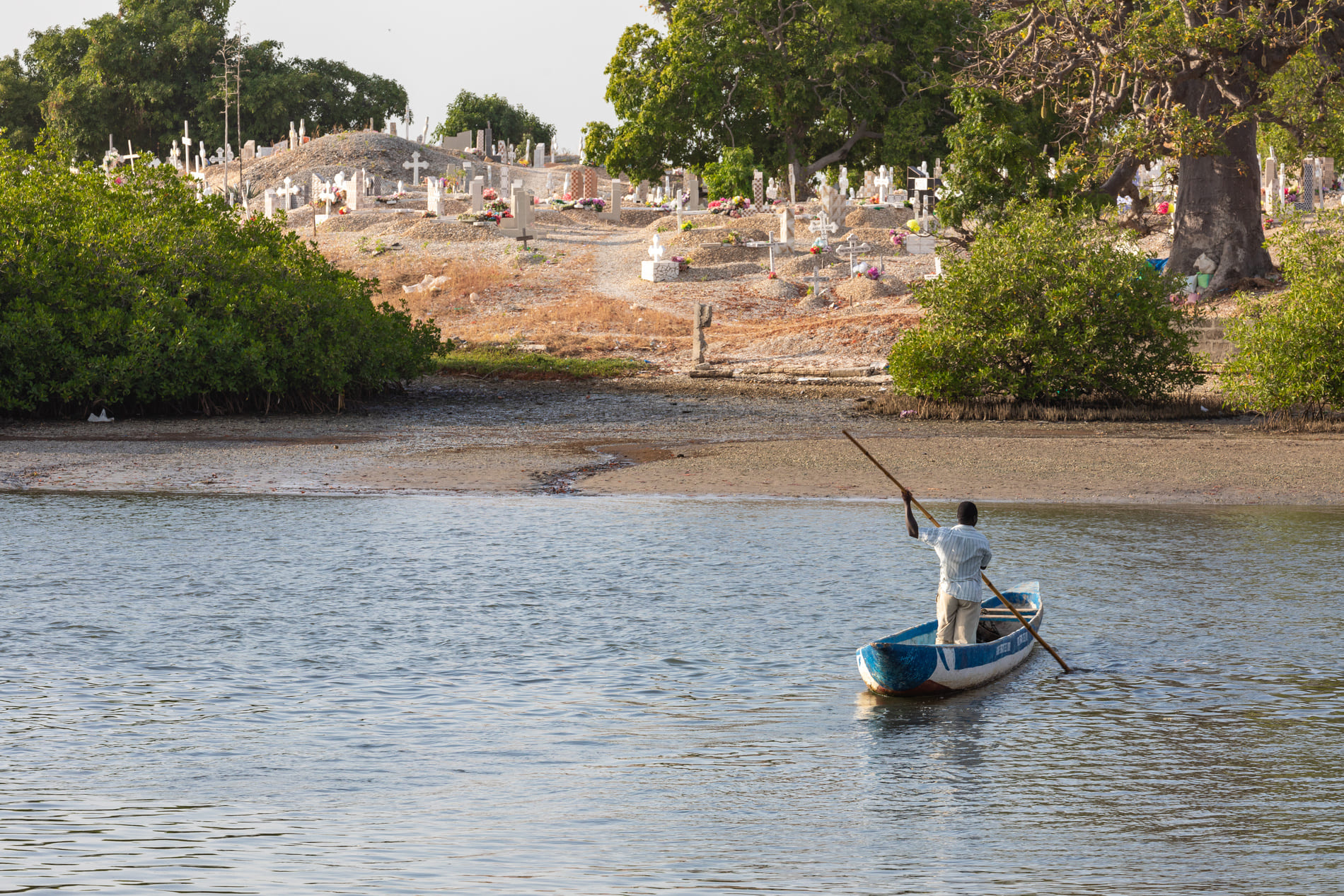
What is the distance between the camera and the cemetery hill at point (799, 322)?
69.2 ft

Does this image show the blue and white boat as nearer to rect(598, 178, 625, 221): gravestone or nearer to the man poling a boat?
the man poling a boat

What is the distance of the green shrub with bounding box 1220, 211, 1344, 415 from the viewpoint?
2208 centimetres

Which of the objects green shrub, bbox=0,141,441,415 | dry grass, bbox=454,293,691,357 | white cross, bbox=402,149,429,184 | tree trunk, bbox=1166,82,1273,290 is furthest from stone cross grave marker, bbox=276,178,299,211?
tree trunk, bbox=1166,82,1273,290

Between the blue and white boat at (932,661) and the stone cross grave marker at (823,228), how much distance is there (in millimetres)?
34940

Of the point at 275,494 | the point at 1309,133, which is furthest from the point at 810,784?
the point at 1309,133

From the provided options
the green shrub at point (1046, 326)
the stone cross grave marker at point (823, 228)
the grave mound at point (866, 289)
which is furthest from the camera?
the stone cross grave marker at point (823, 228)

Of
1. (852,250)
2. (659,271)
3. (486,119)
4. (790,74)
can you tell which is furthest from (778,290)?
(486,119)

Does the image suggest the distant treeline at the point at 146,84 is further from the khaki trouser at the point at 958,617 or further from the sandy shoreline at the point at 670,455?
the khaki trouser at the point at 958,617

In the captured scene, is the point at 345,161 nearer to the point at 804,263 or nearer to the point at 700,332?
the point at 804,263

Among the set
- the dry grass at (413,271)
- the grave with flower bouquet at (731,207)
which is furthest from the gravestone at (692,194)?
the dry grass at (413,271)

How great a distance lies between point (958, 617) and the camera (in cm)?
1074

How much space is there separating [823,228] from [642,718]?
37682 mm

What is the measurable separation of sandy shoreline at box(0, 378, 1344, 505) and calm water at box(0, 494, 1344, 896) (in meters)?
2.81

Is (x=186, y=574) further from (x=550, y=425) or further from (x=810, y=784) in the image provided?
(x=550, y=425)
